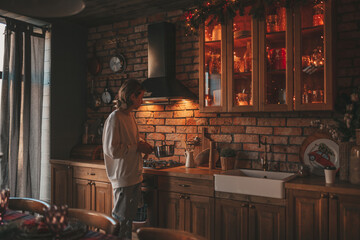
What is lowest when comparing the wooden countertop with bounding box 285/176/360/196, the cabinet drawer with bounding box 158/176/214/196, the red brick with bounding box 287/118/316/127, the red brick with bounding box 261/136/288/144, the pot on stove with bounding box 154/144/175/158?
the cabinet drawer with bounding box 158/176/214/196

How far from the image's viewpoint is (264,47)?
2.95m

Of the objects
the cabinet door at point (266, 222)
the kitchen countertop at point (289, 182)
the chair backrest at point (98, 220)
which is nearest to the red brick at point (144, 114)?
the kitchen countertop at point (289, 182)

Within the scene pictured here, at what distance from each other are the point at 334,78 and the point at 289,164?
91 centimetres

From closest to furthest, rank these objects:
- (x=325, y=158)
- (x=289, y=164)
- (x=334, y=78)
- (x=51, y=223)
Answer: (x=51, y=223), (x=334, y=78), (x=325, y=158), (x=289, y=164)

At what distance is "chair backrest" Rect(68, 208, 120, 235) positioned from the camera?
5.52 ft

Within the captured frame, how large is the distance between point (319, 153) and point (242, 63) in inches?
42.4

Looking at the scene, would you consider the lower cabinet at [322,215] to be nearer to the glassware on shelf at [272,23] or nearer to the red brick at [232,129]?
the red brick at [232,129]

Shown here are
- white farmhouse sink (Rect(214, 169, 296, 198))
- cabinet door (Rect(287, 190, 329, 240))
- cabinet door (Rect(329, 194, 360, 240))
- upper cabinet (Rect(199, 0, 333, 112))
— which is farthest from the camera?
upper cabinet (Rect(199, 0, 333, 112))

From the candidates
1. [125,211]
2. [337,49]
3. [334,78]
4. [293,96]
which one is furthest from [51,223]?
[337,49]

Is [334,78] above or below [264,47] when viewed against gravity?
below

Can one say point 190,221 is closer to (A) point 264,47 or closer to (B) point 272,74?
(B) point 272,74

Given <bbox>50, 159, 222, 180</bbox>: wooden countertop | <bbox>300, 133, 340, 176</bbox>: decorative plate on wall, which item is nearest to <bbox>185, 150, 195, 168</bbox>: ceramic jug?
<bbox>50, 159, 222, 180</bbox>: wooden countertop

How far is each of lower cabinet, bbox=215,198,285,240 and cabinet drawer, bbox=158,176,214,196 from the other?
14 cm

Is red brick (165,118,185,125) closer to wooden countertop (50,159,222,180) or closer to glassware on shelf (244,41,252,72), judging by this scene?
wooden countertop (50,159,222,180)
